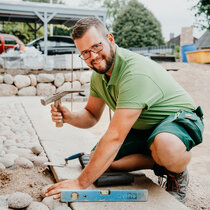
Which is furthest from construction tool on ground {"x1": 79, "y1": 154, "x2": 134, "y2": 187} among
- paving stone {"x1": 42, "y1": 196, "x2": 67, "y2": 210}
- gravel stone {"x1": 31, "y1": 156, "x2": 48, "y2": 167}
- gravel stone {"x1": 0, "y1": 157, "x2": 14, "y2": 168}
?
gravel stone {"x1": 0, "y1": 157, "x2": 14, "y2": 168}

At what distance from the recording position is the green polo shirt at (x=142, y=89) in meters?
1.69

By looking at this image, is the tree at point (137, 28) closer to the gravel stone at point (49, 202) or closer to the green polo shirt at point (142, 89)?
the green polo shirt at point (142, 89)

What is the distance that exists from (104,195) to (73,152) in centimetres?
119

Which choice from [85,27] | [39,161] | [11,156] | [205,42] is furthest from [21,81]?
[205,42]

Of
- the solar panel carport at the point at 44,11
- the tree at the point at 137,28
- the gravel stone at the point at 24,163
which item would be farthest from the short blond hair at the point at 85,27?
the tree at the point at 137,28

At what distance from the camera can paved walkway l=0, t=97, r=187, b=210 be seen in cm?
174

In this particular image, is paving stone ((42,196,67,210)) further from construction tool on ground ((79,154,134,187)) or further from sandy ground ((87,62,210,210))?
sandy ground ((87,62,210,210))

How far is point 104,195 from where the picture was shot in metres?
1.75

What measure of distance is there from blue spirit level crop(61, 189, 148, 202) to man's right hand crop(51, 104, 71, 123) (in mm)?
660

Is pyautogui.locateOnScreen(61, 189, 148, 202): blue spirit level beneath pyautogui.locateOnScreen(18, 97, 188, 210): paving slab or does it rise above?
above

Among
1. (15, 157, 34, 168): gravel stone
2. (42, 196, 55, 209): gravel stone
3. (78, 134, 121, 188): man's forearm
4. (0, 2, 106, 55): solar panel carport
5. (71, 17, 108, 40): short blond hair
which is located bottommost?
(15, 157, 34, 168): gravel stone

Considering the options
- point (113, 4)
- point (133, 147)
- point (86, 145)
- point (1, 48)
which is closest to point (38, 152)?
point (86, 145)

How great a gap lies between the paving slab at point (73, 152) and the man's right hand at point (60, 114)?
1.31 ft

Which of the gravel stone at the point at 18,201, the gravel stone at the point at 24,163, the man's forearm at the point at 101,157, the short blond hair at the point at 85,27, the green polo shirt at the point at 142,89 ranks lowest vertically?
the gravel stone at the point at 24,163
